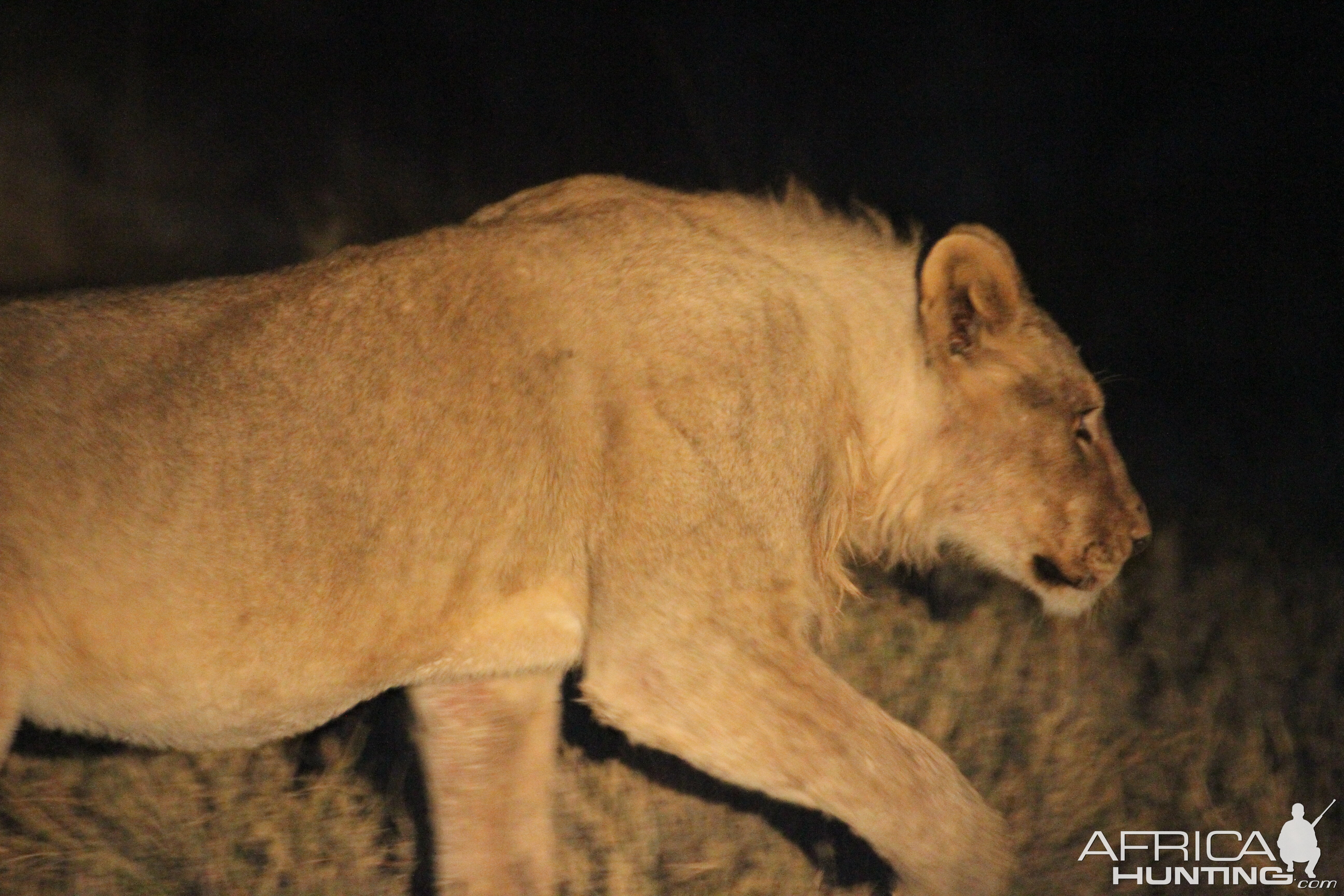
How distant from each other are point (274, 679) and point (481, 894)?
0.81 m

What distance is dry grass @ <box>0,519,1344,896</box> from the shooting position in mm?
3287

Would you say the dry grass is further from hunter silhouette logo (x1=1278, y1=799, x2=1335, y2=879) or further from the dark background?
the dark background

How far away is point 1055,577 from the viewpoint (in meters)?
3.50

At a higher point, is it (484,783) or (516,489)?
(516,489)

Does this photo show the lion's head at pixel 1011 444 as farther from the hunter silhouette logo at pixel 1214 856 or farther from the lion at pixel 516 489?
the hunter silhouette logo at pixel 1214 856

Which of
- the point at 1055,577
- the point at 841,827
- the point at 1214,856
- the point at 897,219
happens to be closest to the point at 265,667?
the point at 841,827

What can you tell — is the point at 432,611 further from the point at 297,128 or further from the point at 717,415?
the point at 297,128

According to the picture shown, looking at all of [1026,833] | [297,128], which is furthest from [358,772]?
[297,128]

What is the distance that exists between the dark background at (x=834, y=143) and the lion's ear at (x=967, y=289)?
194cm

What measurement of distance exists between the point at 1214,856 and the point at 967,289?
1.49 m

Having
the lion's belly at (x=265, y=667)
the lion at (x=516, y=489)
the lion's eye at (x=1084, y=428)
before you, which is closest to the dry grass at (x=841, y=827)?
the lion at (x=516, y=489)

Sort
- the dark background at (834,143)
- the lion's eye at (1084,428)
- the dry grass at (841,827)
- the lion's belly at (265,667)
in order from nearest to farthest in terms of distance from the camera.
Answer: the lion's belly at (265,667) < the dry grass at (841,827) < the lion's eye at (1084,428) < the dark background at (834,143)

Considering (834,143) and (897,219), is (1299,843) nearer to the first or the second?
(897,219)

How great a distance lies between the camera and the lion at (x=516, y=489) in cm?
A: 251
